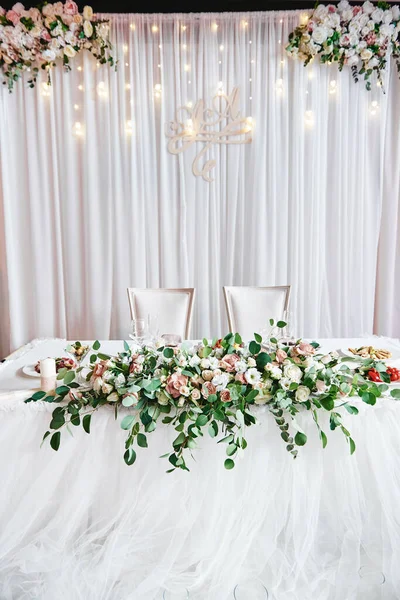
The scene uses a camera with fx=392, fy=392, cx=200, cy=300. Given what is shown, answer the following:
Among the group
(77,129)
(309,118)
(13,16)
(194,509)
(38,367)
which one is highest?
(13,16)

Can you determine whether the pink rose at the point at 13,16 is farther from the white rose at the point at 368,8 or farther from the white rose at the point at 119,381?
the white rose at the point at 119,381

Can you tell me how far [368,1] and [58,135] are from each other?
2610mm

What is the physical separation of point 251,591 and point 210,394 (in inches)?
27.4

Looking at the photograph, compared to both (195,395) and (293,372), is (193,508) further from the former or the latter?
(293,372)

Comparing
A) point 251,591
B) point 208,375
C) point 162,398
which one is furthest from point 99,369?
point 251,591

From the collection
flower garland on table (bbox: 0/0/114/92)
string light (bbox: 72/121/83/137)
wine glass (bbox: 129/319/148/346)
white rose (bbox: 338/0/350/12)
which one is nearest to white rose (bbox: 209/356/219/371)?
wine glass (bbox: 129/319/148/346)

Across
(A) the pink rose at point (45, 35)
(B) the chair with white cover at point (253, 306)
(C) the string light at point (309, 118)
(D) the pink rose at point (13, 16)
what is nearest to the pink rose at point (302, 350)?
(B) the chair with white cover at point (253, 306)

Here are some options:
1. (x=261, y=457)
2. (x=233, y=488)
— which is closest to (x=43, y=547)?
(x=233, y=488)

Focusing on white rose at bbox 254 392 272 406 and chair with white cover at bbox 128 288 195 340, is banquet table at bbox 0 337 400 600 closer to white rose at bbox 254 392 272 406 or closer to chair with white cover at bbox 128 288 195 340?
white rose at bbox 254 392 272 406

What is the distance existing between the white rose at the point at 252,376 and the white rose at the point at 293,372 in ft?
0.28

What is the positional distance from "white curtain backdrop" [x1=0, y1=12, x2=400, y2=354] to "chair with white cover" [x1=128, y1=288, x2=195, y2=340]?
2.79 ft

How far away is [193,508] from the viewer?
4.21ft

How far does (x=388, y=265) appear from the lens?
3.43 m

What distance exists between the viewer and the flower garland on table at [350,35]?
2.91 metres
